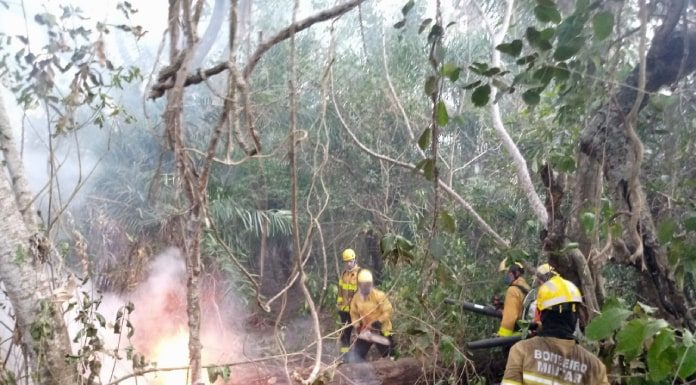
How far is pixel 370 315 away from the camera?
686cm

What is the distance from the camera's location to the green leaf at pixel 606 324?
1850 millimetres

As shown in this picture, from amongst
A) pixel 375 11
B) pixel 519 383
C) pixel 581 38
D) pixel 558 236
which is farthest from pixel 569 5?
pixel 375 11

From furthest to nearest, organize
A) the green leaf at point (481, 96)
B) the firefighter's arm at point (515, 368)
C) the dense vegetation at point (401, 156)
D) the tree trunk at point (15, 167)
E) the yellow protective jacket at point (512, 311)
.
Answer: the yellow protective jacket at point (512, 311) < the firefighter's arm at point (515, 368) < the tree trunk at point (15, 167) < the green leaf at point (481, 96) < the dense vegetation at point (401, 156)

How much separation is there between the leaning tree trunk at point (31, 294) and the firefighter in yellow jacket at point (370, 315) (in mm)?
4482

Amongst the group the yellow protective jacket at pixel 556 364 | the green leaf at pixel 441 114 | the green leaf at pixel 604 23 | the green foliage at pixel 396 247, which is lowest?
the yellow protective jacket at pixel 556 364

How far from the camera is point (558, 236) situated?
13.1ft

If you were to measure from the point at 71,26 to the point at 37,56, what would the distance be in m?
0.40

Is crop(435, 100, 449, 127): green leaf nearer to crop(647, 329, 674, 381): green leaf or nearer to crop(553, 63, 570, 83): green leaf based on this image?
crop(553, 63, 570, 83): green leaf

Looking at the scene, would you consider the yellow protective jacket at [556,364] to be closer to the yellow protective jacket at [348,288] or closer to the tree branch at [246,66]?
the tree branch at [246,66]

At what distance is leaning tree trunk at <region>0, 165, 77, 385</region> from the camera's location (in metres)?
2.63

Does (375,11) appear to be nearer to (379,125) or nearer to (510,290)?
(379,125)

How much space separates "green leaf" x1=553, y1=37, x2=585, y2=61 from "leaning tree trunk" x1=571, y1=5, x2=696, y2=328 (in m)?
0.99

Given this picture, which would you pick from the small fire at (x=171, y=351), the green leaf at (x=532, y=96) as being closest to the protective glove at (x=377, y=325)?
the small fire at (x=171, y=351)

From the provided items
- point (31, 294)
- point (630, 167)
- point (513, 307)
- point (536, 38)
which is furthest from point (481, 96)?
point (513, 307)
